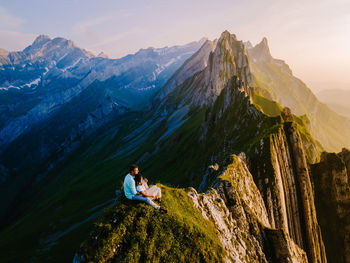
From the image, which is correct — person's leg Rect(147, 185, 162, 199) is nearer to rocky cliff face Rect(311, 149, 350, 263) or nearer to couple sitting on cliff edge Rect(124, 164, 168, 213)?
couple sitting on cliff edge Rect(124, 164, 168, 213)

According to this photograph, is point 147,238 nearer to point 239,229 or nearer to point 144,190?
point 144,190

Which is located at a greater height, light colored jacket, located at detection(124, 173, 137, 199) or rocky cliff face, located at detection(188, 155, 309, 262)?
light colored jacket, located at detection(124, 173, 137, 199)

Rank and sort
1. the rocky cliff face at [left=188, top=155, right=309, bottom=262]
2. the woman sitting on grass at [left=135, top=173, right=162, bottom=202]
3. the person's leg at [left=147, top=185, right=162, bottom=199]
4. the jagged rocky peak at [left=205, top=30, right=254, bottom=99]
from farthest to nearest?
the jagged rocky peak at [left=205, top=30, right=254, bottom=99] → the rocky cliff face at [left=188, top=155, right=309, bottom=262] → the person's leg at [left=147, top=185, right=162, bottom=199] → the woman sitting on grass at [left=135, top=173, right=162, bottom=202]

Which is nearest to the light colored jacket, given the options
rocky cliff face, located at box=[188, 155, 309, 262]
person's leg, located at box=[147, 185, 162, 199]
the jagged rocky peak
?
person's leg, located at box=[147, 185, 162, 199]

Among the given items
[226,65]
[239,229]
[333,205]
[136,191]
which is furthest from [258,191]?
[226,65]

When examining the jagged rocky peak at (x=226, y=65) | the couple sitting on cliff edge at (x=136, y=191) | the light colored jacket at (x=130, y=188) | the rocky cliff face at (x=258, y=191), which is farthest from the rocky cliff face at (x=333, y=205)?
the jagged rocky peak at (x=226, y=65)

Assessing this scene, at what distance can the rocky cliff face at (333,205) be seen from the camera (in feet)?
150

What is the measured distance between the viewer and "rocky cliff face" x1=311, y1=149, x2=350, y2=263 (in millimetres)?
45688

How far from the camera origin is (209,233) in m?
17.6

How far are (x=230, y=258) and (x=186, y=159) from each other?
80178mm

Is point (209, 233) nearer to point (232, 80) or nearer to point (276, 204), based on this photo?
point (276, 204)

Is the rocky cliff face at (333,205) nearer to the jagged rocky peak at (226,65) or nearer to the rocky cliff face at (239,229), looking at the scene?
the rocky cliff face at (239,229)

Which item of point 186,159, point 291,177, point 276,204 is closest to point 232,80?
point 186,159

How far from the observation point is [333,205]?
1882 inches
